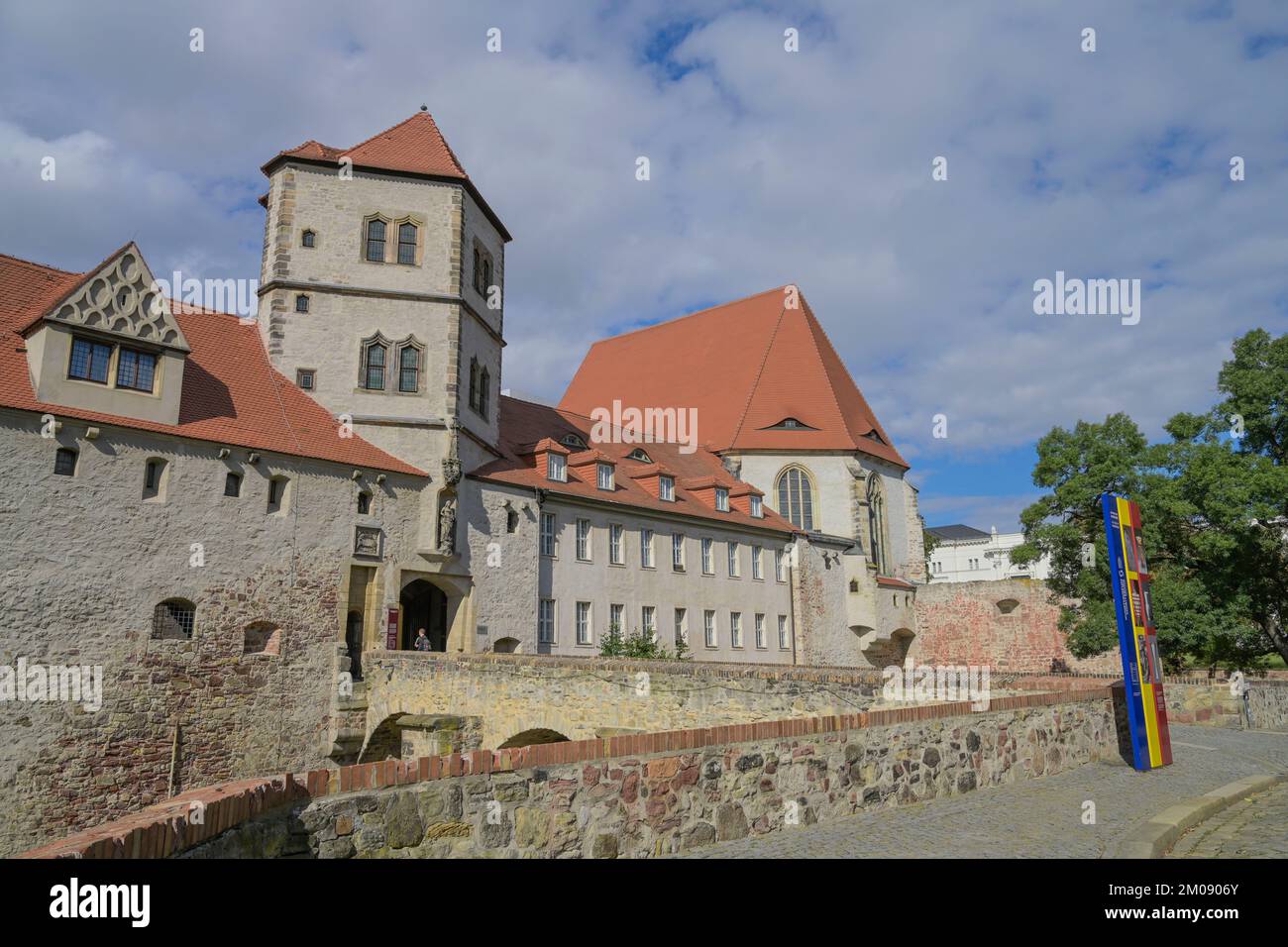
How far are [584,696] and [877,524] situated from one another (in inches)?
1067

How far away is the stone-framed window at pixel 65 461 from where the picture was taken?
17.2m

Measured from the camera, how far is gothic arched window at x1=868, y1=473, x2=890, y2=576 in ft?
128

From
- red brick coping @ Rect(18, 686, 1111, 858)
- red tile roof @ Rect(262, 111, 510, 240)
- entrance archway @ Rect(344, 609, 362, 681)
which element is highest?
red tile roof @ Rect(262, 111, 510, 240)

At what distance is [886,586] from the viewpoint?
3812 centimetres

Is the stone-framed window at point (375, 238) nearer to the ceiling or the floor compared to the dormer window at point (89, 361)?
nearer to the ceiling

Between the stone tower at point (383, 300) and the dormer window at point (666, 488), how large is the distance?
290 inches

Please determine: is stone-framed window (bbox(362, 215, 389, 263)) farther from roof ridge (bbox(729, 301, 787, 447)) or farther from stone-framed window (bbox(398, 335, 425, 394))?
roof ridge (bbox(729, 301, 787, 447))

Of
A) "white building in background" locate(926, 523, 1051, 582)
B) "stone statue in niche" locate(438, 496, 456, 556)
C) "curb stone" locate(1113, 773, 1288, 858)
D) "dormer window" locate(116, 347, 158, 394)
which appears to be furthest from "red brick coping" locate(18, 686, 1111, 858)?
"white building in background" locate(926, 523, 1051, 582)

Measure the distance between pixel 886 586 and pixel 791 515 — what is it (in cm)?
515

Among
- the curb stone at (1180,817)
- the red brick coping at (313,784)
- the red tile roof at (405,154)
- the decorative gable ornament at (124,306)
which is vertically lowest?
the curb stone at (1180,817)

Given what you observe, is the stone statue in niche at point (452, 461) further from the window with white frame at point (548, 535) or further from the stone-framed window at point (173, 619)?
the stone-framed window at point (173, 619)

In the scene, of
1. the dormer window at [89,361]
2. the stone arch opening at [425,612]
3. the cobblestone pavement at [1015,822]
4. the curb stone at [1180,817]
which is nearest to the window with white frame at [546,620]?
the stone arch opening at [425,612]

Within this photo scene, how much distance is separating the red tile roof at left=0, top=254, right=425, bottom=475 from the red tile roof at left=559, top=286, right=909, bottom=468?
1973cm
